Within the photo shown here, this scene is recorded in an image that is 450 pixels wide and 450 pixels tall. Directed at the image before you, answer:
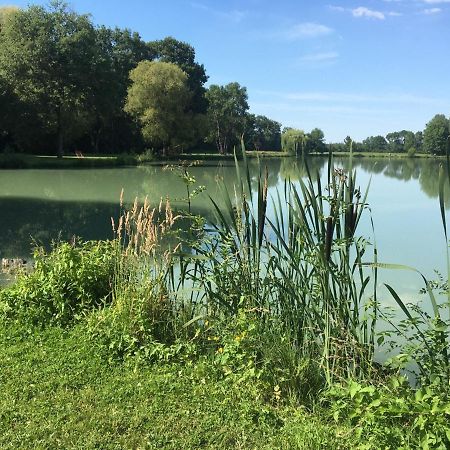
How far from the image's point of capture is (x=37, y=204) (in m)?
14.9

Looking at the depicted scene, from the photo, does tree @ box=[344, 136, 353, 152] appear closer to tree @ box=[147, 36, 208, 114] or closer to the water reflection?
the water reflection

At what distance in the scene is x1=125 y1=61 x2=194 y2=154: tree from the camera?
122ft

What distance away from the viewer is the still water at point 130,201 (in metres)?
6.70

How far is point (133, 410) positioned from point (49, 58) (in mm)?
32995

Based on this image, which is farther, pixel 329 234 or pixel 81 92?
pixel 81 92

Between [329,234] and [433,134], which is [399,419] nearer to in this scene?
[329,234]

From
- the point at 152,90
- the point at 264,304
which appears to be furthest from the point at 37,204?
Answer: the point at 152,90

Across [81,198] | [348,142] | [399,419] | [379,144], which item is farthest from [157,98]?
[379,144]

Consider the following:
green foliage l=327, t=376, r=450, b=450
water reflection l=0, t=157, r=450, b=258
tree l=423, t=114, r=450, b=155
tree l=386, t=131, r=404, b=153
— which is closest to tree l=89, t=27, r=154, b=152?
water reflection l=0, t=157, r=450, b=258

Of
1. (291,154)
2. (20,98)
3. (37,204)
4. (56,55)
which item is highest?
(56,55)

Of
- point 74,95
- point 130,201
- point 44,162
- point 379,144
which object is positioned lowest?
point 130,201

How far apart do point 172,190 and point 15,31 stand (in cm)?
1899

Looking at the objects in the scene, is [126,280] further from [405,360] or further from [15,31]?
[15,31]

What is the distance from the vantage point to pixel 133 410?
8.82 ft
